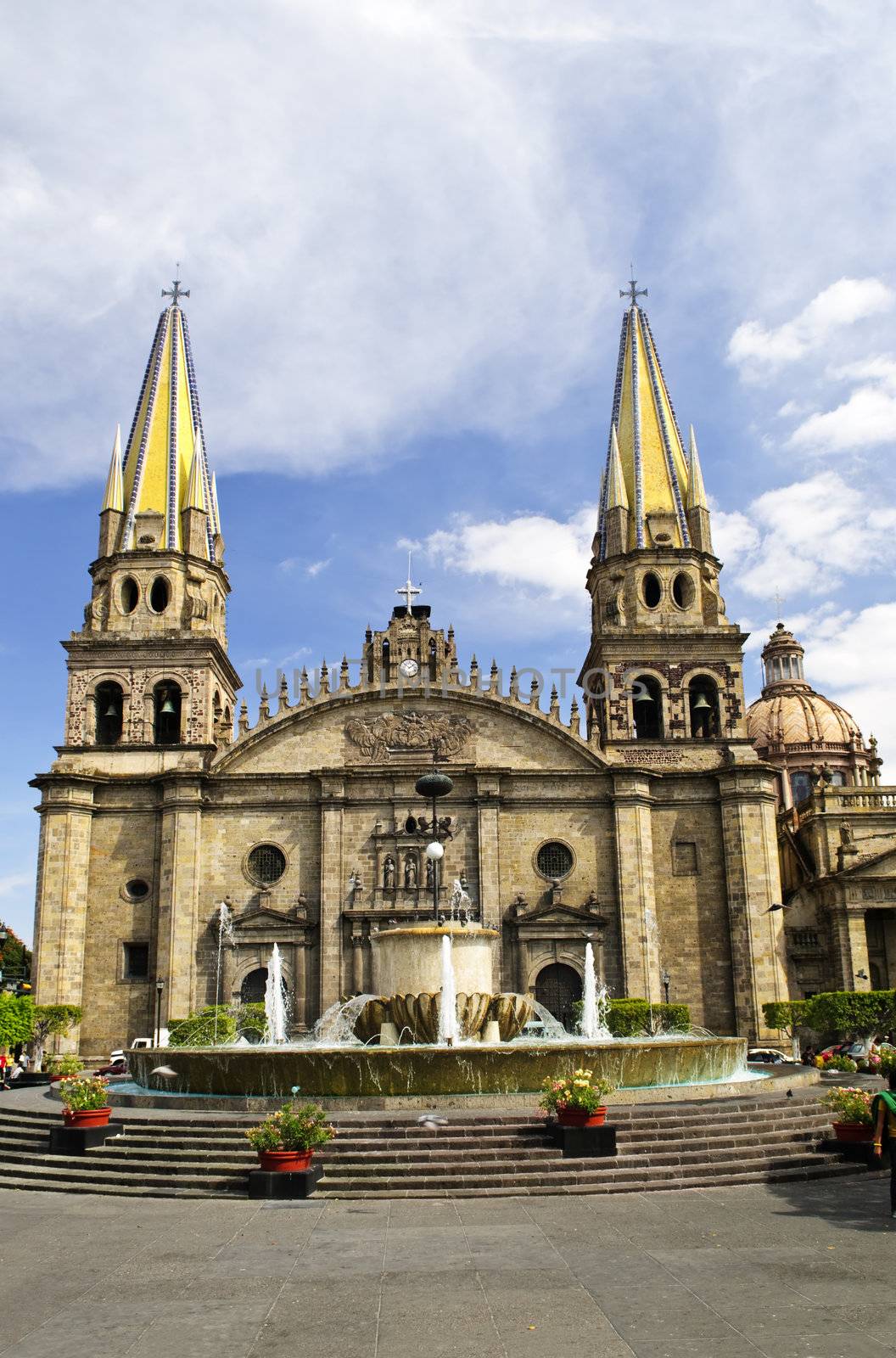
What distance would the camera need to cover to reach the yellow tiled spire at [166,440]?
4484 cm

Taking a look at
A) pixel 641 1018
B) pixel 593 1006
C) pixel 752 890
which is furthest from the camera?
pixel 752 890

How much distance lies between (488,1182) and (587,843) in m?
26.8

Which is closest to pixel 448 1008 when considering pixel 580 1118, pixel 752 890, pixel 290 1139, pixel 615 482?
pixel 580 1118

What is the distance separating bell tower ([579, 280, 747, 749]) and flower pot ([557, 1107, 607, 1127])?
2750 centimetres

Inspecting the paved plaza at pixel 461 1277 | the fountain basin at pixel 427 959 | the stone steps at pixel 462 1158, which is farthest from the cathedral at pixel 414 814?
the paved plaza at pixel 461 1277

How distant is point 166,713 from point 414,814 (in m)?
10.2

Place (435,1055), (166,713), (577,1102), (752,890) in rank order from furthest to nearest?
(166,713) → (752,890) → (435,1055) → (577,1102)

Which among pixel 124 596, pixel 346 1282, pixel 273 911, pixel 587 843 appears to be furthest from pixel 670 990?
pixel 346 1282

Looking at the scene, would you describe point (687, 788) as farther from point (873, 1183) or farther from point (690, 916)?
point (873, 1183)

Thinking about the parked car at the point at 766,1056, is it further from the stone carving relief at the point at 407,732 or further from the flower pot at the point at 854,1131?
the flower pot at the point at 854,1131

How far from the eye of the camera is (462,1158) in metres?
14.0

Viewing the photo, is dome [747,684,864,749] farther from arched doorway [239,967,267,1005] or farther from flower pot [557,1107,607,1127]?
flower pot [557,1107,607,1127]

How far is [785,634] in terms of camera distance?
74.1 m

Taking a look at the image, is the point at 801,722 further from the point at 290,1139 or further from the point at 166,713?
the point at 290,1139
